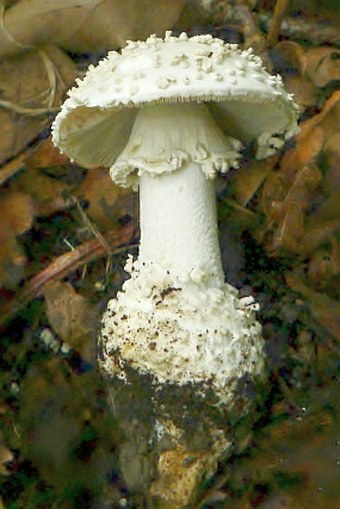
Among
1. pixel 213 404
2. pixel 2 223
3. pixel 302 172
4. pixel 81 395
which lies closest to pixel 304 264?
pixel 302 172

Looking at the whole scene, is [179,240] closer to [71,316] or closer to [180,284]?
[180,284]

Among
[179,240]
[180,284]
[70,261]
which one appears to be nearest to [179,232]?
[179,240]

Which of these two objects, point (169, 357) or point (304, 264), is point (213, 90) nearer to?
point (169, 357)

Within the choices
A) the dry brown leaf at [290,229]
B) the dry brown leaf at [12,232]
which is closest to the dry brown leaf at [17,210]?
the dry brown leaf at [12,232]

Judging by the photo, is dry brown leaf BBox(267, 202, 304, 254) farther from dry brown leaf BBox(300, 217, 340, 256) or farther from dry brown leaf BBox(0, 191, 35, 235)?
dry brown leaf BBox(0, 191, 35, 235)

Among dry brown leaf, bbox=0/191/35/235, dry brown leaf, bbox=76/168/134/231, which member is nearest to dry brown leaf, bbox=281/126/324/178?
dry brown leaf, bbox=76/168/134/231

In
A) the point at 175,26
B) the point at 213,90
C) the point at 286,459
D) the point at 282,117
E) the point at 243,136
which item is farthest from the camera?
the point at 175,26
